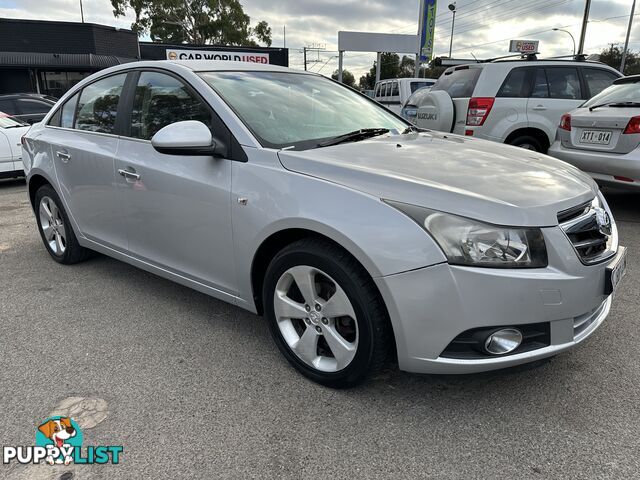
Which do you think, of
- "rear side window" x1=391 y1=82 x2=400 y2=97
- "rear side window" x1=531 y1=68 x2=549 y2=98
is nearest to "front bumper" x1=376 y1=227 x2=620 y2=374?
"rear side window" x1=531 y1=68 x2=549 y2=98

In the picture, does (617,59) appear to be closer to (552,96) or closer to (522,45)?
(522,45)

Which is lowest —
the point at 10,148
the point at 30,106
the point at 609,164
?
the point at 10,148

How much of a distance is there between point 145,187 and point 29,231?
335 centimetres

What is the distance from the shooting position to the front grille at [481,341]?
2033 millimetres

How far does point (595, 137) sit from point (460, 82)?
105 inches

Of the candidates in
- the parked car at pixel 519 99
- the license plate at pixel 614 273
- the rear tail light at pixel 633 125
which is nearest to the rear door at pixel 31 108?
the parked car at pixel 519 99

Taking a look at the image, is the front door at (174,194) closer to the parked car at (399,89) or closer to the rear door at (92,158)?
the rear door at (92,158)

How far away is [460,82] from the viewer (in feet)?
23.9

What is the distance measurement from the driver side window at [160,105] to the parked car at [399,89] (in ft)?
36.0

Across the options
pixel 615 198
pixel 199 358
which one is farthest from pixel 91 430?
pixel 615 198

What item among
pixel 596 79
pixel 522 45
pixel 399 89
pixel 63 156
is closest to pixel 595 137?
pixel 596 79

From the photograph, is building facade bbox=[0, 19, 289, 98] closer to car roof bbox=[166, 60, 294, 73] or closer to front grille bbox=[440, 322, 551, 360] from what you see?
car roof bbox=[166, 60, 294, 73]

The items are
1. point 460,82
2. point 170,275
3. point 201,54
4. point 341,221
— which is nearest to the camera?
point 341,221

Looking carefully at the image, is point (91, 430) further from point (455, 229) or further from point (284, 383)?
point (455, 229)
